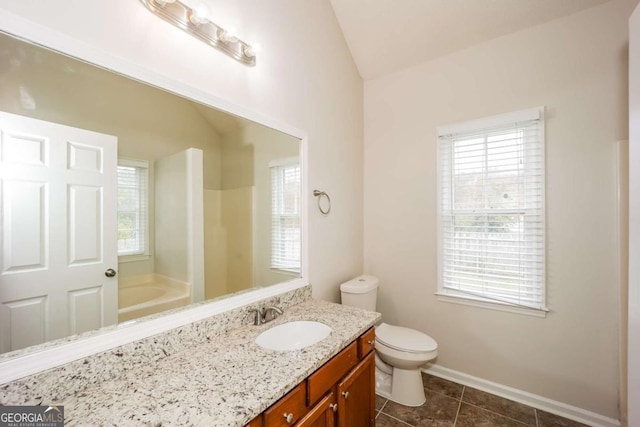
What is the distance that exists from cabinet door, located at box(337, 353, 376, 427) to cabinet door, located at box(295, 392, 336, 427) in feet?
0.18

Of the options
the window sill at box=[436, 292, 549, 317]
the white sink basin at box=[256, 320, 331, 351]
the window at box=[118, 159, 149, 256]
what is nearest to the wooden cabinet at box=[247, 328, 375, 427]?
the white sink basin at box=[256, 320, 331, 351]

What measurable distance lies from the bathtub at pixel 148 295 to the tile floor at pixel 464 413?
1.58 metres

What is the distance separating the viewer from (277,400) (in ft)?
2.83

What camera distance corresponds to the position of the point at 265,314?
142 centimetres

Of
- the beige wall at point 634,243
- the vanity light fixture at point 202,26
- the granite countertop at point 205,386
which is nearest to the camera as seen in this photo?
the granite countertop at point 205,386

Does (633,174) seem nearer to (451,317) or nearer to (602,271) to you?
(602,271)

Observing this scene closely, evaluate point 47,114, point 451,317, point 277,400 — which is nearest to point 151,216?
point 47,114

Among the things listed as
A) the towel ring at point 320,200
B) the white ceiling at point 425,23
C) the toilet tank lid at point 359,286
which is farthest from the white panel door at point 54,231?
the white ceiling at point 425,23

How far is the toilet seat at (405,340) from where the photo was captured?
1842 millimetres

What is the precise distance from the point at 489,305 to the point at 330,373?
157cm

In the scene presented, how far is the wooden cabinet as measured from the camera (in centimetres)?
90

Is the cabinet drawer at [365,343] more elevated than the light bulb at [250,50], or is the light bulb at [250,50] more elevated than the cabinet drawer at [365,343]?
the light bulb at [250,50]

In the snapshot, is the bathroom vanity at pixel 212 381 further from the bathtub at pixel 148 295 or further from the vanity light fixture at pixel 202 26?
the vanity light fixture at pixel 202 26

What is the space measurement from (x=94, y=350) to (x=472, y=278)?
2341 millimetres
